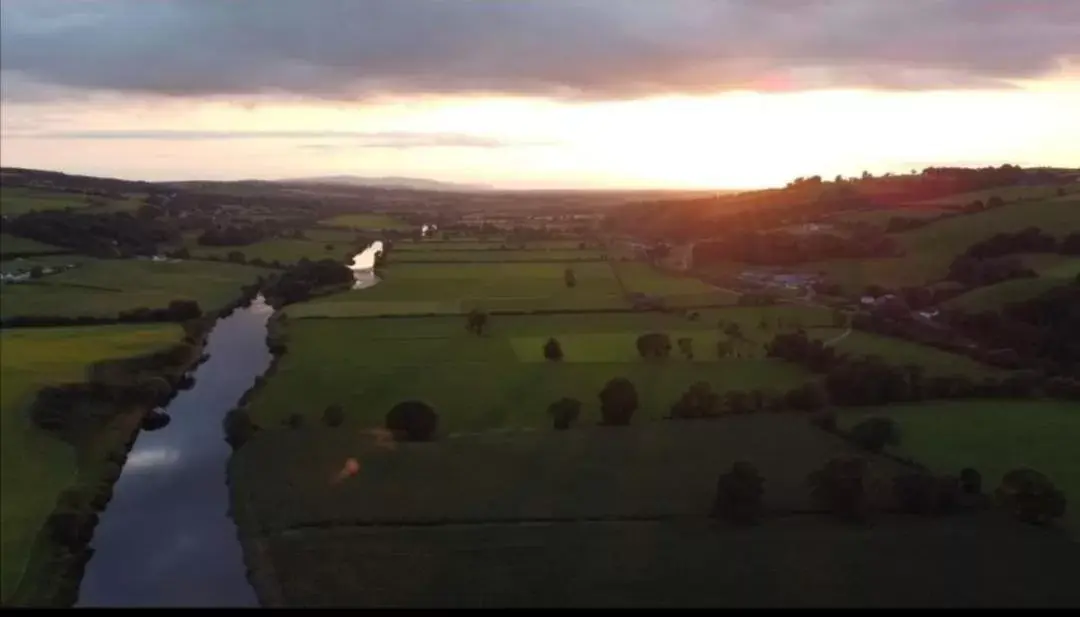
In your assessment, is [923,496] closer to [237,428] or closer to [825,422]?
[825,422]

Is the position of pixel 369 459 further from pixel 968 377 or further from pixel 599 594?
pixel 968 377

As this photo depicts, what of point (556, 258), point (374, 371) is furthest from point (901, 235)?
point (374, 371)

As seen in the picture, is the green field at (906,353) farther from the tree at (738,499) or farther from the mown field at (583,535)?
the tree at (738,499)

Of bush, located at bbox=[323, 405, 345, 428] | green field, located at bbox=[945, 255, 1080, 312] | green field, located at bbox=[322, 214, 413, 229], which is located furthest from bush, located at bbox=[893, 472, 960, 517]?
green field, located at bbox=[322, 214, 413, 229]

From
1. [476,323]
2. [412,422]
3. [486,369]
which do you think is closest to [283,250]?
[476,323]

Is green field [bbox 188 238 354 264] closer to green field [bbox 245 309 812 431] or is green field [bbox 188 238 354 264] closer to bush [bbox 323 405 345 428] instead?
green field [bbox 245 309 812 431]
